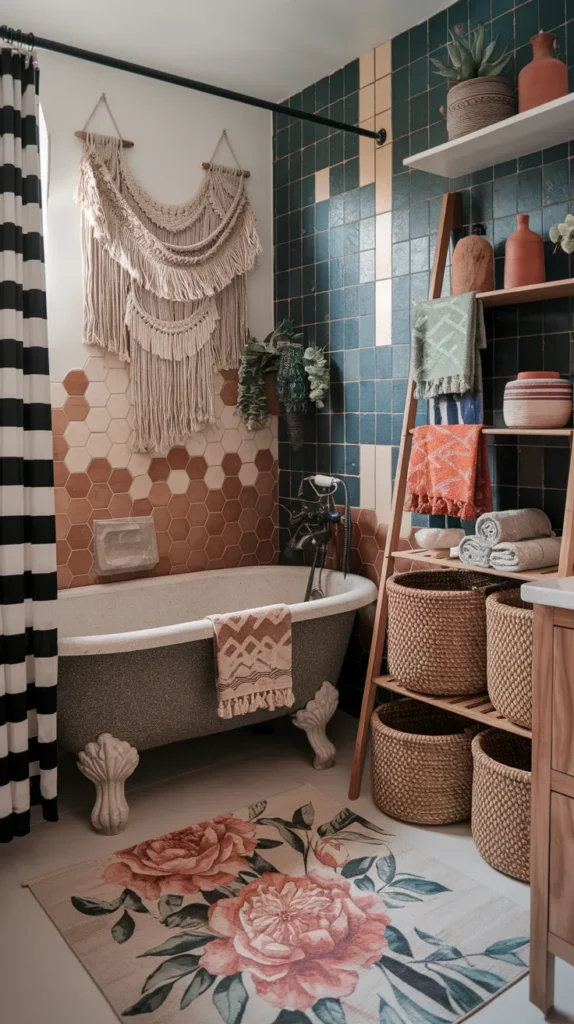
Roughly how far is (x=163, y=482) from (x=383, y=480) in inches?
37.5

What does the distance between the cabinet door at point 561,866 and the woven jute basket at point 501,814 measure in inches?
17.9

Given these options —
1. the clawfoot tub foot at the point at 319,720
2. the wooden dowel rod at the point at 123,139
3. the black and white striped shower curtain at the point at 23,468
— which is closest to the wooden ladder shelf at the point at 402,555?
the clawfoot tub foot at the point at 319,720

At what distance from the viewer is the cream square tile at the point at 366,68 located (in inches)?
124

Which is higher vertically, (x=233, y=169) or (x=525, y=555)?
(x=233, y=169)

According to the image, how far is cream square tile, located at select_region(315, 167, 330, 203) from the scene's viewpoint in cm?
341

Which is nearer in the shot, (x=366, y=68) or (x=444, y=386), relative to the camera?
(x=444, y=386)

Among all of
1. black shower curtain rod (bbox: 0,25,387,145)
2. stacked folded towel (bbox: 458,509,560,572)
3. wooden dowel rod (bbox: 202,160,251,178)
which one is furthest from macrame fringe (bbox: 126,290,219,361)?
stacked folded towel (bbox: 458,509,560,572)

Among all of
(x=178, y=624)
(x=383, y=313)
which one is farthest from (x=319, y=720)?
(x=383, y=313)

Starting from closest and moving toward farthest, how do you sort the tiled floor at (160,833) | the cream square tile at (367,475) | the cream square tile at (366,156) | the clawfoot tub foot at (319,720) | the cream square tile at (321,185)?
the tiled floor at (160,833) < the clawfoot tub foot at (319,720) < the cream square tile at (366,156) < the cream square tile at (367,475) < the cream square tile at (321,185)

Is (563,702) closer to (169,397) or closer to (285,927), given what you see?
(285,927)

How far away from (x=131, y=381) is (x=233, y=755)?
1.55m

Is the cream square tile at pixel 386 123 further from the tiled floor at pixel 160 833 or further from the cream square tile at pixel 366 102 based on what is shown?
the tiled floor at pixel 160 833

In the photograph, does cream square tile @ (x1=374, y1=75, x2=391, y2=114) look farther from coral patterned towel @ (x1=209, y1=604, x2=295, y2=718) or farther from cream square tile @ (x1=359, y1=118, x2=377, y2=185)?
coral patterned towel @ (x1=209, y1=604, x2=295, y2=718)

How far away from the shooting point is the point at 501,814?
7.47ft
